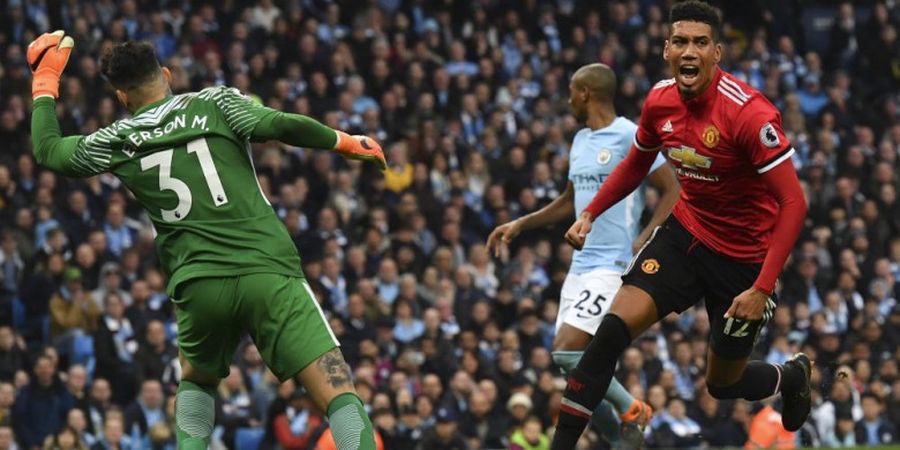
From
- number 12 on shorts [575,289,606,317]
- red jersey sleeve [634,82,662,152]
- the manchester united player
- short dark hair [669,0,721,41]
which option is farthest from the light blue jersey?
short dark hair [669,0,721,41]

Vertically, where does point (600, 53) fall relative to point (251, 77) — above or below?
below

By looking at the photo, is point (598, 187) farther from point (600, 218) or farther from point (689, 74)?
point (689, 74)

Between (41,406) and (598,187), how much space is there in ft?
24.0

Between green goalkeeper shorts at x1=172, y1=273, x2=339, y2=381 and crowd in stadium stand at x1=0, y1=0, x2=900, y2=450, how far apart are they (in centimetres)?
728

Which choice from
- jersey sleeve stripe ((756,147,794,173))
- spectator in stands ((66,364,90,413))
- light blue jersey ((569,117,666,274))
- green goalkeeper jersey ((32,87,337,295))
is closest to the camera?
green goalkeeper jersey ((32,87,337,295))

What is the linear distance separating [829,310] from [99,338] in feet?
30.6

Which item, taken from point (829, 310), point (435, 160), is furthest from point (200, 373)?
point (829, 310)

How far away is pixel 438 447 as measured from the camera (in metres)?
15.8

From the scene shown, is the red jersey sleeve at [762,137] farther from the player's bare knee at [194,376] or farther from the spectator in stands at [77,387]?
the spectator in stands at [77,387]

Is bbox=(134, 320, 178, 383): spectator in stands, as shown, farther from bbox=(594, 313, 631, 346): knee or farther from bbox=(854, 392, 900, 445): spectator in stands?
bbox=(594, 313, 631, 346): knee

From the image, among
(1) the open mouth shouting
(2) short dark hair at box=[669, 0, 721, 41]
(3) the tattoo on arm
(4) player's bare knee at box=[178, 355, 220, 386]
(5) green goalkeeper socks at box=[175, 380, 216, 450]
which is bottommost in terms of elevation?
(5) green goalkeeper socks at box=[175, 380, 216, 450]

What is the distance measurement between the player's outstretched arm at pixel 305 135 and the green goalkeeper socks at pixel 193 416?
54.8 inches

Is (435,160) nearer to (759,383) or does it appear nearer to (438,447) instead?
(438,447)

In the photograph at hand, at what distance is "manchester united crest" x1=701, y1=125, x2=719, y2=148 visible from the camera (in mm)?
8445
